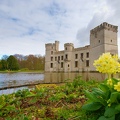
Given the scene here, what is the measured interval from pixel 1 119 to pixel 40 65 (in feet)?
162

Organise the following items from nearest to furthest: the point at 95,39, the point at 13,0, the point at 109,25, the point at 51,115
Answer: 1. the point at 51,115
2. the point at 13,0
3. the point at 109,25
4. the point at 95,39

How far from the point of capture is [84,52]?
3384 centimetres

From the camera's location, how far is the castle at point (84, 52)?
88.7 ft

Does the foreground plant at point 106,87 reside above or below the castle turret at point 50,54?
below

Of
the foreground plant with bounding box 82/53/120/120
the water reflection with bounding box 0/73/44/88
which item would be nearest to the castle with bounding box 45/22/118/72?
the water reflection with bounding box 0/73/44/88

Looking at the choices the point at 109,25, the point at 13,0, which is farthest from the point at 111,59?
the point at 109,25

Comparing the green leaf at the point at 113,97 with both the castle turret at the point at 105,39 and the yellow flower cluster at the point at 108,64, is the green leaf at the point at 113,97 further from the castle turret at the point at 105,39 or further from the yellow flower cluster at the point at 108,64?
the castle turret at the point at 105,39

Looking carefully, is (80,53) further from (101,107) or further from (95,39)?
(101,107)

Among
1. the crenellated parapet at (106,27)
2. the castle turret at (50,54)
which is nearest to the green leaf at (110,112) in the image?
the crenellated parapet at (106,27)

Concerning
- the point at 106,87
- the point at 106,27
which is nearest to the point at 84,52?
the point at 106,27

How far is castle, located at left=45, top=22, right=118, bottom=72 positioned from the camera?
2705 centimetres

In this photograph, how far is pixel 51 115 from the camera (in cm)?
197

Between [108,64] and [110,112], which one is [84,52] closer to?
[108,64]

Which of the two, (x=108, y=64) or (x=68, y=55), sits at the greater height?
(x=68, y=55)
